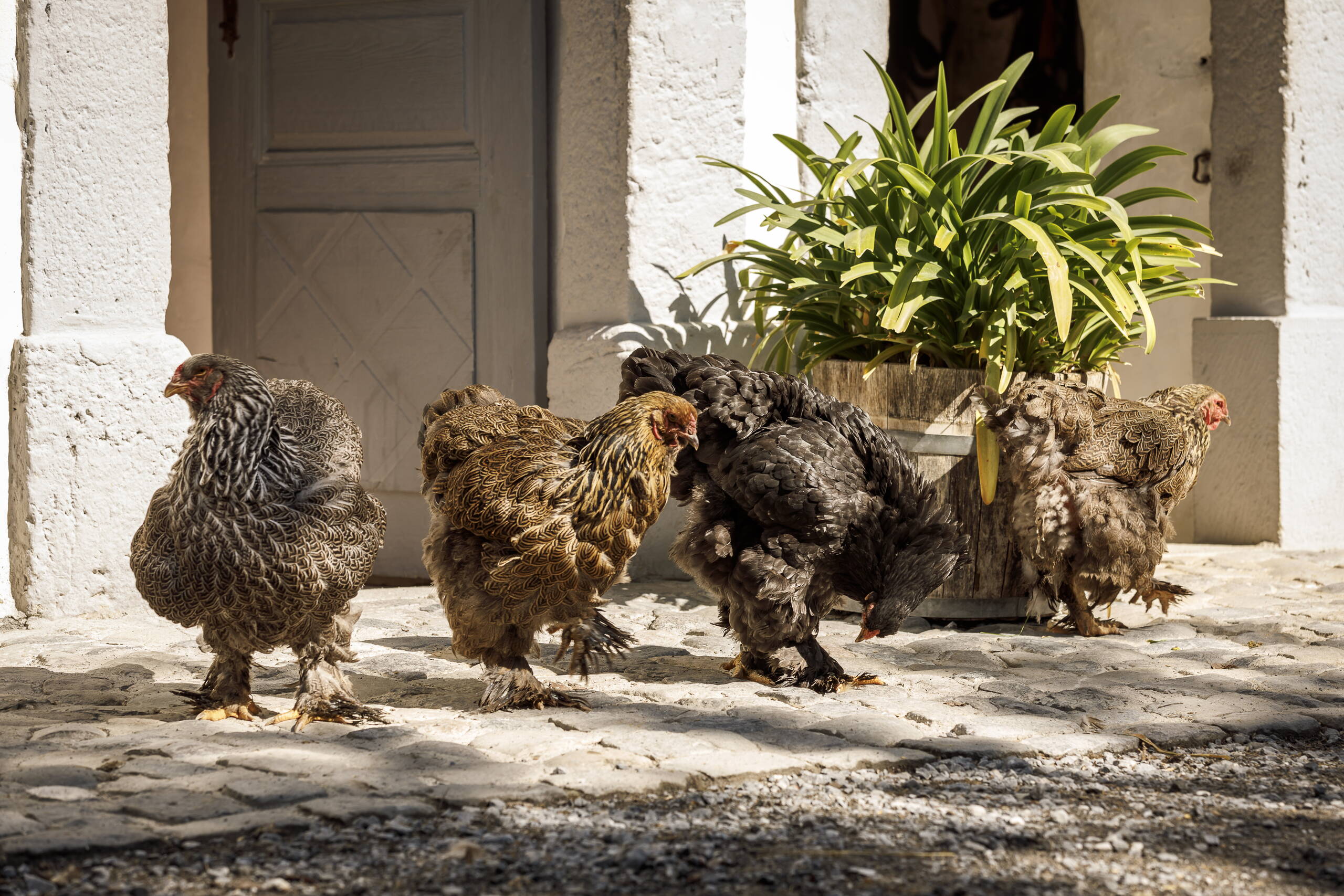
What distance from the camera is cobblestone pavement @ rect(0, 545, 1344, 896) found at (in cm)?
246

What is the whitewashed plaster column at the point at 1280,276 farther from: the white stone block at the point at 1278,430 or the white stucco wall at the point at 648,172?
the white stucco wall at the point at 648,172

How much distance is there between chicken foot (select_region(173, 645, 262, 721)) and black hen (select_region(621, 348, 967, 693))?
4.49 feet

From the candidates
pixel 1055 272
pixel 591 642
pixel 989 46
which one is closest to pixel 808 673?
pixel 591 642

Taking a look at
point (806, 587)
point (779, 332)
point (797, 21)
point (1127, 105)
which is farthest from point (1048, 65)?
point (806, 587)

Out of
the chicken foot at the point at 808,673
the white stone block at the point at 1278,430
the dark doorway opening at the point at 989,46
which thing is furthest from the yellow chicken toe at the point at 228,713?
the dark doorway opening at the point at 989,46

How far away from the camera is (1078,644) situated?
459cm

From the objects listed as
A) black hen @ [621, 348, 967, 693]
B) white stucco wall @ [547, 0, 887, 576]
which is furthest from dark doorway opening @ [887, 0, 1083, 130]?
black hen @ [621, 348, 967, 693]

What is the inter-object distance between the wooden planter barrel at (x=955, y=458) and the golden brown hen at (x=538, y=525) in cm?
136

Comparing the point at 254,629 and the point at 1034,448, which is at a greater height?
the point at 1034,448

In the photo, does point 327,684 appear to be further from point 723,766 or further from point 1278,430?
point 1278,430

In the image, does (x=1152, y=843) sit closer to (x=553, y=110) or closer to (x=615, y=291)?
(x=615, y=291)

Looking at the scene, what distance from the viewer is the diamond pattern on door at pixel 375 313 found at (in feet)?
→ 20.0

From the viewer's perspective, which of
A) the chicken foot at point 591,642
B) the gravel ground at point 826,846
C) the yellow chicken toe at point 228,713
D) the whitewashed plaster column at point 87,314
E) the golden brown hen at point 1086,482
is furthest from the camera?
the whitewashed plaster column at point 87,314

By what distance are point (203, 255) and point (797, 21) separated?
4.36 meters
